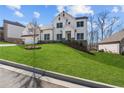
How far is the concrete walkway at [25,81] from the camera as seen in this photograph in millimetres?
5555

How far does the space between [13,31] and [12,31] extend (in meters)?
0.19

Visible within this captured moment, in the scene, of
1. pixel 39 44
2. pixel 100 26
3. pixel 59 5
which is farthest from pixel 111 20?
pixel 39 44

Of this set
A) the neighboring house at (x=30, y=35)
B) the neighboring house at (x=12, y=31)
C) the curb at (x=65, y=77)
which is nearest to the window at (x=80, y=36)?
the neighboring house at (x=30, y=35)

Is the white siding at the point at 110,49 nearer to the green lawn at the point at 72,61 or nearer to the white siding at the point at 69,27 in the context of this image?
the green lawn at the point at 72,61

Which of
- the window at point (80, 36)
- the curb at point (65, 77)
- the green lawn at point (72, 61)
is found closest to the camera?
the curb at point (65, 77)

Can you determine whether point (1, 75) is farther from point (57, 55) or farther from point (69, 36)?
point (69, 36)

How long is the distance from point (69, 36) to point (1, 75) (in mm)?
4410

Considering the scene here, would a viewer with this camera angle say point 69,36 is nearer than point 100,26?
No

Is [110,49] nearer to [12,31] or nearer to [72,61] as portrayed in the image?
[72,61]

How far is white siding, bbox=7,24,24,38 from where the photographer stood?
30.2ft

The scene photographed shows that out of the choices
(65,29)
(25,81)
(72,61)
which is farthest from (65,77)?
(65,29)

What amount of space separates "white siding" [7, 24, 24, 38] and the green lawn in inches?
20.5

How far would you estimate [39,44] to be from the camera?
9.63 m

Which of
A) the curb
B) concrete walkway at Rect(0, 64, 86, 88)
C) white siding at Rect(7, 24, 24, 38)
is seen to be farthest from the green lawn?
concrete walkway at Rect(0, 64, 86, 88)
